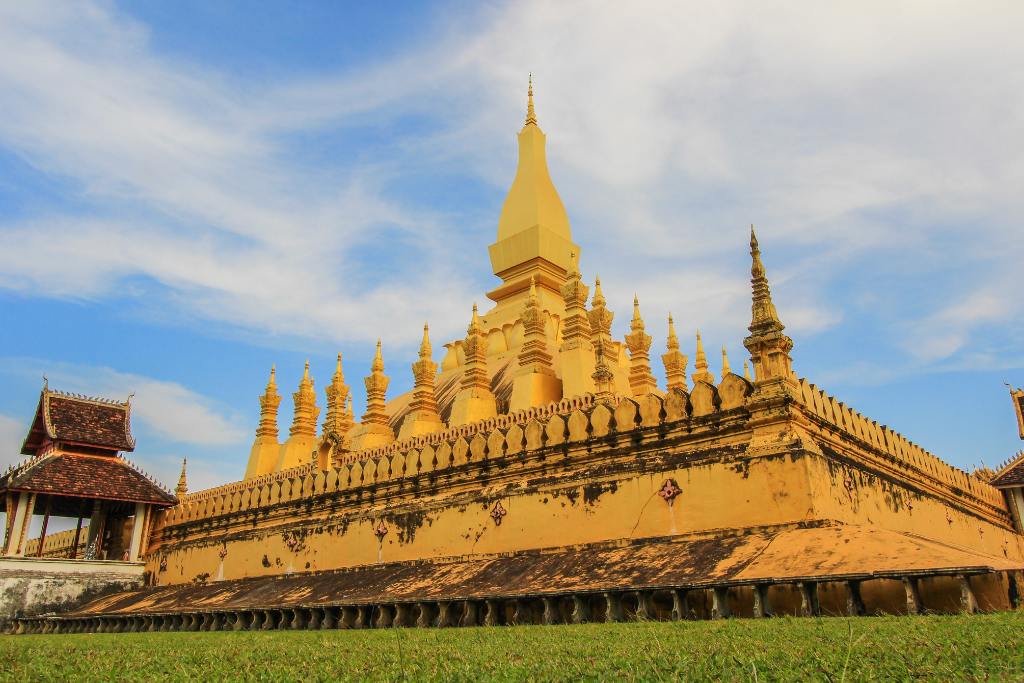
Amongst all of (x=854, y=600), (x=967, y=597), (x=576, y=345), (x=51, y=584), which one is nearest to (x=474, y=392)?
(x=576, y=345)

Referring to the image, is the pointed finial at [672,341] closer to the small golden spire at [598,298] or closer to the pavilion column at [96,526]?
the small golden spire at [598,298]

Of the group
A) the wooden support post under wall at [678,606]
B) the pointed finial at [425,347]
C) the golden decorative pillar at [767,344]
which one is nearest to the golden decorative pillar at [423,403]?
the pointed finial at [425,347]

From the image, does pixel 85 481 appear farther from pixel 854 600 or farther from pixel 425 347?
pixel 854 600

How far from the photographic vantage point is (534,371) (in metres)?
22.9

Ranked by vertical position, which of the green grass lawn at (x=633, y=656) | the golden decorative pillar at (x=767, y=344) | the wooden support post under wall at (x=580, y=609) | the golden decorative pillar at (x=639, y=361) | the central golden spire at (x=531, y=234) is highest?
the central golden spire at (x=531, y=234)

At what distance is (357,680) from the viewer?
13.1ft

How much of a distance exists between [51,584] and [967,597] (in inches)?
845

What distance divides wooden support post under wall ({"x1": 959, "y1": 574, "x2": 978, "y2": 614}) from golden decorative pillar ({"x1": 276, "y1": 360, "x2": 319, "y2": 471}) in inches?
1024

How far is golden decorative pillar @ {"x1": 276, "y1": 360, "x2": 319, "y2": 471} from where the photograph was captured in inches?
1198

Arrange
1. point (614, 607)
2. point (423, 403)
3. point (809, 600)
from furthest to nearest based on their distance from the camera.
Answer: point (423, 403) < point (614, 607) < point (809, 600)

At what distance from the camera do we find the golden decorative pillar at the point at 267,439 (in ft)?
102

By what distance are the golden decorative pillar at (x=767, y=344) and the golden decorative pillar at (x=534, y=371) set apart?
10.9m

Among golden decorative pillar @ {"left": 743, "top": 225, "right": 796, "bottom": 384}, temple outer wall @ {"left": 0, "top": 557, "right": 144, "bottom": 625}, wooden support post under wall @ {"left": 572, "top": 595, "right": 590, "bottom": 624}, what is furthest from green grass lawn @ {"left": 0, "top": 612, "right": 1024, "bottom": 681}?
temple outer wall @ {"left": 0, "top": 557, "right": 144, "bottom": 625}

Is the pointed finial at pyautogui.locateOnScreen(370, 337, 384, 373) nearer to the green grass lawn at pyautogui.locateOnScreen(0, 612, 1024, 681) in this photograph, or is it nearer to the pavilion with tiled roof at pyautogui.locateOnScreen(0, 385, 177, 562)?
the pavilion with tiled roof at pyautogui.locateOnScreen(0, 385, 177, 562)
